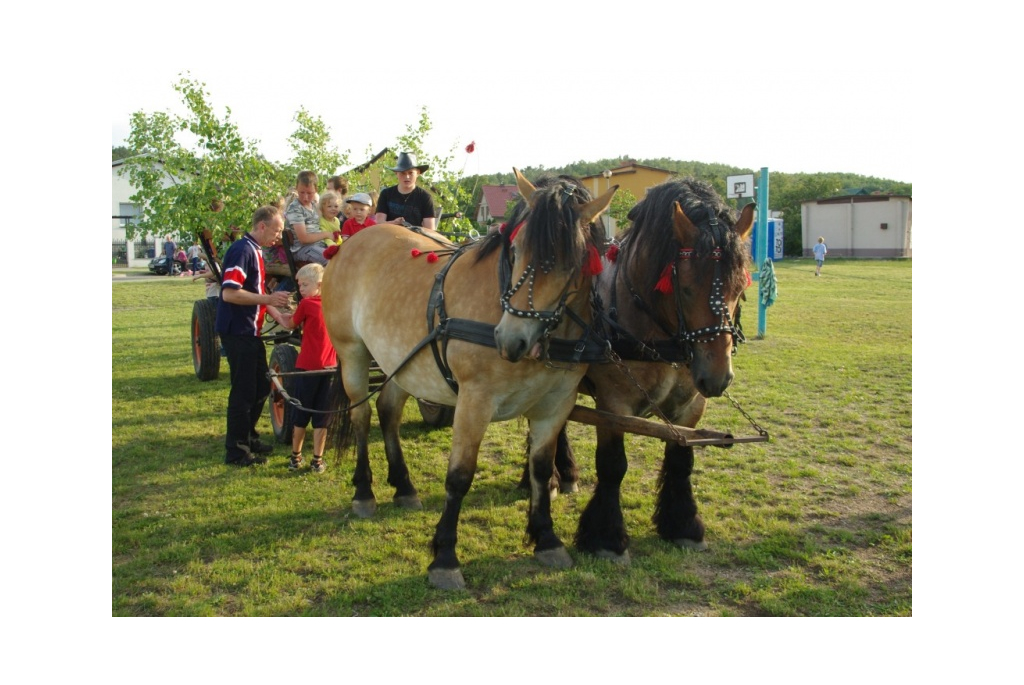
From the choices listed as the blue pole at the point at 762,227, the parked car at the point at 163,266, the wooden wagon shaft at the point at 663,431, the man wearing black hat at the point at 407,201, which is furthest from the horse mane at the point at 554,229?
the parked car at the point at 163,266

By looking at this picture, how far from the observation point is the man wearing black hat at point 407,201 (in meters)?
6.25

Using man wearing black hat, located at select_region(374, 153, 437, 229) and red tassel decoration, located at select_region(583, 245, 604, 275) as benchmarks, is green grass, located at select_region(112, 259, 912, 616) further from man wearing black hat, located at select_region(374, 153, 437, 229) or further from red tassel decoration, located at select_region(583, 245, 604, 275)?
man wearing black hat, located at select_region(374, 153, 437, 229)

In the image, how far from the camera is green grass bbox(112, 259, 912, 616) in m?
3.62

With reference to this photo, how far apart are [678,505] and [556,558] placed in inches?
34.4

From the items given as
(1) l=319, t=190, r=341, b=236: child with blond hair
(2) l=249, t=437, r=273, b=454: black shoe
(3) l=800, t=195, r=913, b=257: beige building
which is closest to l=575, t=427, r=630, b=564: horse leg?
(2) l=249, t=437, r=273, b=454: black shoe

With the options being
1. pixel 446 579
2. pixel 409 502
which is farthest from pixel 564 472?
pixel 446 579

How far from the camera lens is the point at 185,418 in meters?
7.39

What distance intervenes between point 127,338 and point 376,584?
39.3 feet

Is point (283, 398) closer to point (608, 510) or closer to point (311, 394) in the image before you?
point (311, 394)

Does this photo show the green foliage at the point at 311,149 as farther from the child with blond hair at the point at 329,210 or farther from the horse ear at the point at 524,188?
the horse ear at the point at 524,188

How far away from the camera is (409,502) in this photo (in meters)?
5.00

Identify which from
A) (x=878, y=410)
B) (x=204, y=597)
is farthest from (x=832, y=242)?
(x=204, y=597)

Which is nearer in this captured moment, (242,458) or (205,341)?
(242,458)

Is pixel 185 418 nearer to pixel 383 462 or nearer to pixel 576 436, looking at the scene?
pixel 383 462
